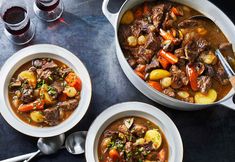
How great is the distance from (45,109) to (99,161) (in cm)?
49

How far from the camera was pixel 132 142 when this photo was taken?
121 inches

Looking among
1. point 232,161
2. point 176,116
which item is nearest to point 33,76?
point 176,116

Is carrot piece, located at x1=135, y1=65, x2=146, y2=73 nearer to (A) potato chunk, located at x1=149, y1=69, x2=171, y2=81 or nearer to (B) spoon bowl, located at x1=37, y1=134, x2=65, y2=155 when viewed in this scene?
(A) potato chunk, located at x1=149, y1=69, x2=171, y2=81

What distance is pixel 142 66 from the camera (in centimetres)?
322

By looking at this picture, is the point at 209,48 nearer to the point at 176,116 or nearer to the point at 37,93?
the point at 176,116

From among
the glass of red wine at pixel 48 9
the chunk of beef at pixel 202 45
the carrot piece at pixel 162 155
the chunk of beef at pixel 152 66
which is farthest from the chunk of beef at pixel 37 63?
the chunk of beef at pixel 202 45

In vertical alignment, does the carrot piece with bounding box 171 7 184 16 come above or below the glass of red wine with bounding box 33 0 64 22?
below

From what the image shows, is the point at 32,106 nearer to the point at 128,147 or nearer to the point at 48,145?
the point at 48,145

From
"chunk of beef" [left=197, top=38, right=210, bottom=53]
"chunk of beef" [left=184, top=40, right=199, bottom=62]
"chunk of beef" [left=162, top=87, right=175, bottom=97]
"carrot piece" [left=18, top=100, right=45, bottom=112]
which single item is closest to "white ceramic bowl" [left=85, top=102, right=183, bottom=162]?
"chunk of beef" [left=162, top=87, right=175, bottom=97]

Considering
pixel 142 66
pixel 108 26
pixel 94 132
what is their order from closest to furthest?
1. pixel 94 132
2. pixel 142 66
3. pixel 108 26

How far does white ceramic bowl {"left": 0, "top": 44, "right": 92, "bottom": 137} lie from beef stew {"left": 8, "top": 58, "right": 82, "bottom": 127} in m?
0.04

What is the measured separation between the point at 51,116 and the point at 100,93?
44cm

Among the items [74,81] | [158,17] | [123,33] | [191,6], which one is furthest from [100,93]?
[191,6]

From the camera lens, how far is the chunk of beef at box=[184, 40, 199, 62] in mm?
3260
